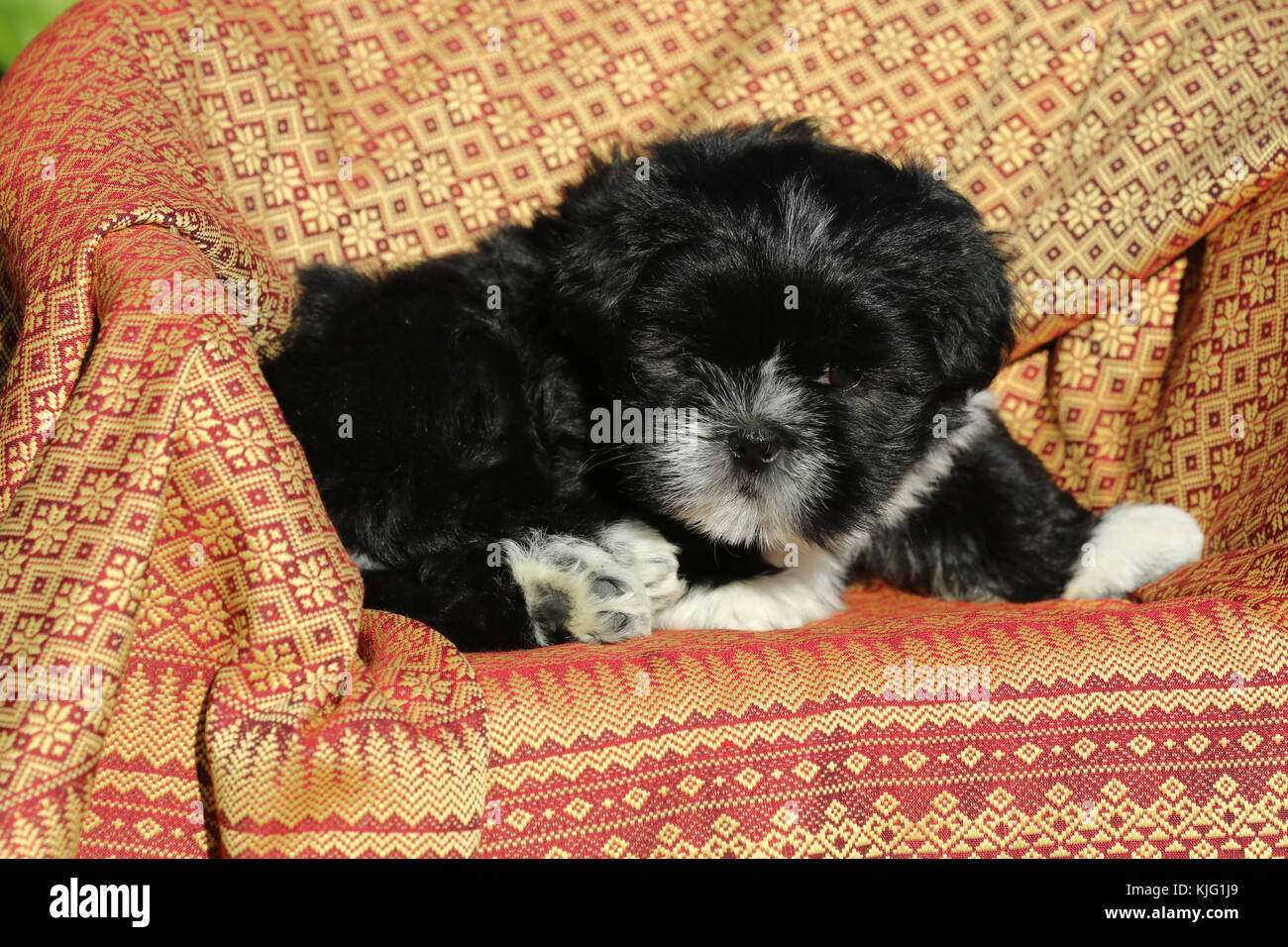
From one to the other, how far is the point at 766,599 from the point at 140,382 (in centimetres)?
174

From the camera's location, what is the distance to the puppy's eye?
9.27 feet

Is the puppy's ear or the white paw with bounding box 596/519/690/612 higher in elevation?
the puppy's ear

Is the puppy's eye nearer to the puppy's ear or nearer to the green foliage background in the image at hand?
the puppy's ear

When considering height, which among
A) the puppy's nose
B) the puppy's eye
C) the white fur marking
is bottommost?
the white fur marking

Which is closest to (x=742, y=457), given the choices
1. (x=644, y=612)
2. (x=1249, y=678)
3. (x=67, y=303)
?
(x=644, y=612)

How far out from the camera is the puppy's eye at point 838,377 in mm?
2824

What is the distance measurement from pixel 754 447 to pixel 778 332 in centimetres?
28

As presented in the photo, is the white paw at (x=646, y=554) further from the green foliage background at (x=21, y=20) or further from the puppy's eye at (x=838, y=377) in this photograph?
the green foliage background at (x=21, y=20)

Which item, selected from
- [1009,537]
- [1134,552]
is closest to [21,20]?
[1009,537]

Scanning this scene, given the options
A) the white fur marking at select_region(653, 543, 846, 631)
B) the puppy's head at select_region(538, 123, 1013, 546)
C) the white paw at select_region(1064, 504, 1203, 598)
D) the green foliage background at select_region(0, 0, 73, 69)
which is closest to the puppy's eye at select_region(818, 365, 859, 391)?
the puppy's head at select_region(538, 123, 1013, 546)

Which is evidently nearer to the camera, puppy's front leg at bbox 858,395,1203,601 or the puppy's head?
the puppy's head

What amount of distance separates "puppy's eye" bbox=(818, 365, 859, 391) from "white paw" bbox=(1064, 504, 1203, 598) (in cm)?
123

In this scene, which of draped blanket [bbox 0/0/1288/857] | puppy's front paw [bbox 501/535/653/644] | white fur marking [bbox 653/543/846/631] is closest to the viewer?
draped blanket [bbox 0/0/1288/857]

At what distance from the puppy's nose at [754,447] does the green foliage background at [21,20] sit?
4353mm
